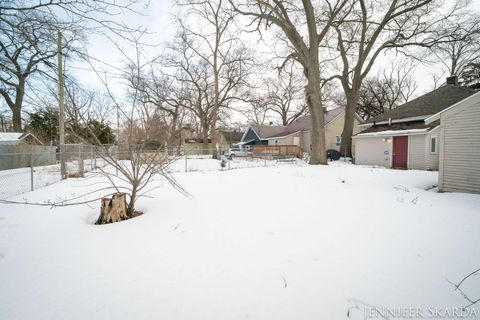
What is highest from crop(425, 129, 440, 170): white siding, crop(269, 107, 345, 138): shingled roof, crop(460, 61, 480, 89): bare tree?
crop(460, 61, 480, 89): bare tree

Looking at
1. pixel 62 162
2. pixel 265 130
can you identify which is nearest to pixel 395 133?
pixel 62 162

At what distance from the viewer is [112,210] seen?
149 inches

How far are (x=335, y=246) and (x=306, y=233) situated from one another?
0.46 metres

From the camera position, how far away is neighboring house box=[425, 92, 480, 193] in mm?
6289

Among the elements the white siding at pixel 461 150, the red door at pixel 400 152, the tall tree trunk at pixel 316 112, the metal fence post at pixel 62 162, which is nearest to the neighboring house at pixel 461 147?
the white siding at pixel 461 150

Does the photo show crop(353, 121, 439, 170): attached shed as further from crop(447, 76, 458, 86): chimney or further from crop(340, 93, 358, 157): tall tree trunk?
crop(447, 76, 458, 86): chimney

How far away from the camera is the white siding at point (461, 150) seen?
6281 millimetres

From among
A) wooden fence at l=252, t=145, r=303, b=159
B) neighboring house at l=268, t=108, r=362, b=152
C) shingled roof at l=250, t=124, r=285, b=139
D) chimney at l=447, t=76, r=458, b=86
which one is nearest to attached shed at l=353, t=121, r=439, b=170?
wooden fence at l=252, t=145, r=303, b=159

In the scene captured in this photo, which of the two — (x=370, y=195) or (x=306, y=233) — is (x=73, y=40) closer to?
(x=306, y=233)

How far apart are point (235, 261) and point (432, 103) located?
64.4 feet

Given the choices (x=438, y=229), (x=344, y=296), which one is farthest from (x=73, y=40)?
(x=438, y=229)

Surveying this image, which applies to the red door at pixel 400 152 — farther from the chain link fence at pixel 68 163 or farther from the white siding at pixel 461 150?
the white siding at pixel 461 150

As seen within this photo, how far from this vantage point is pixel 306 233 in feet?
10.5

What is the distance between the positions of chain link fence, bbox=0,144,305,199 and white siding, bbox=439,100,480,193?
8.14 m
